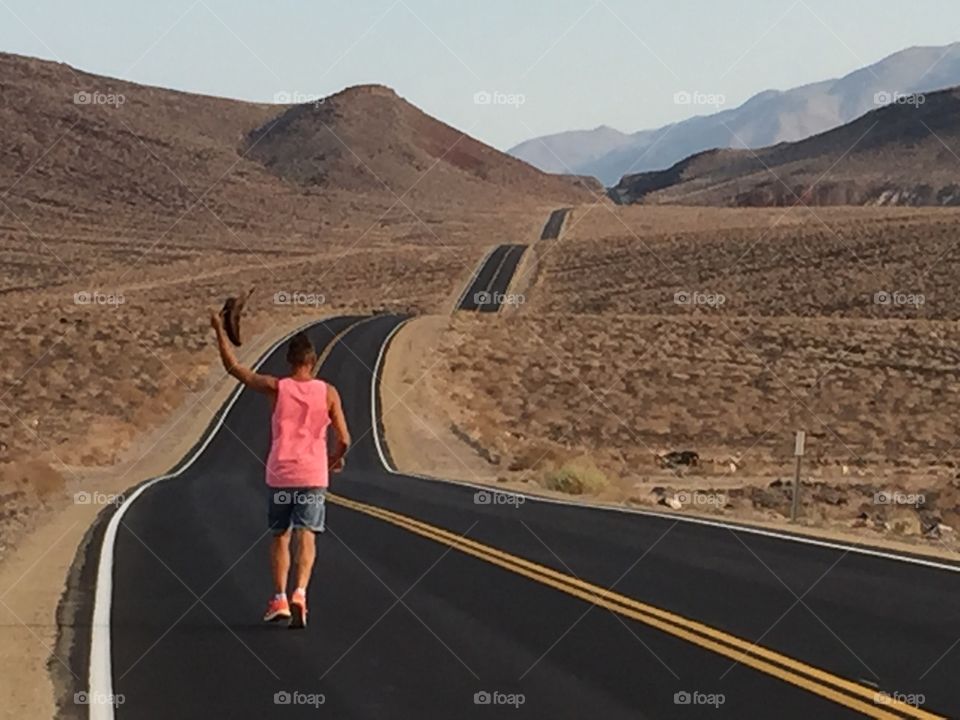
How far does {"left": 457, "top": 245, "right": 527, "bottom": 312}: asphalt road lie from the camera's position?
81188 millimetres

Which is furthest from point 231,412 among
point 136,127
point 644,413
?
point 136,127

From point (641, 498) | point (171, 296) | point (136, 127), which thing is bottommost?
point (641, 498)

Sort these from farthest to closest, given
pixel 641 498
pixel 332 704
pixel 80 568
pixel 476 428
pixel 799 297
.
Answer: pixel 799 297 < pixel 476 428 < pixel 641 498 < pixel 80 568 < pixel 332 704

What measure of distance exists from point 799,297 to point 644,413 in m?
36.9

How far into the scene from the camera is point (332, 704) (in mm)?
7766

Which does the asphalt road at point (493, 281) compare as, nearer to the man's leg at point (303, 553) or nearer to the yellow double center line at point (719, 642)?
the yellow double center line at point (719, 642)

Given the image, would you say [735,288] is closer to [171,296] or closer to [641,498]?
[171,296]
